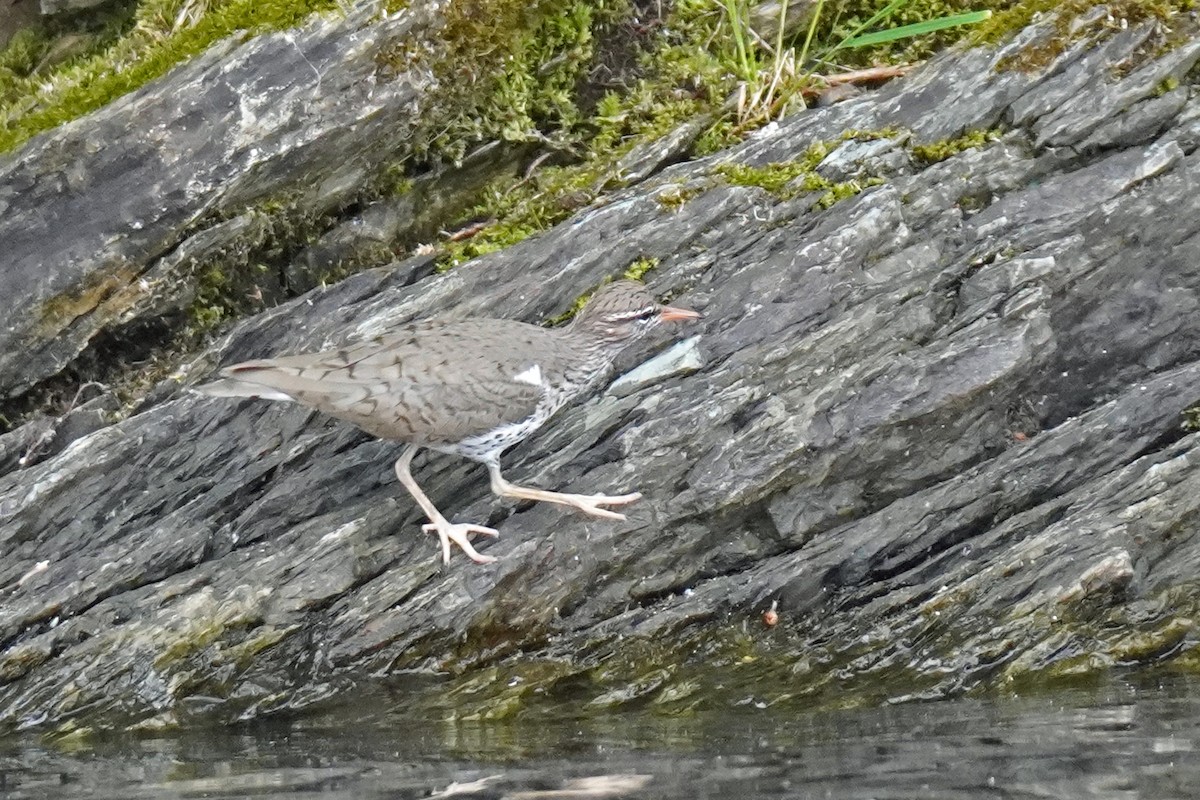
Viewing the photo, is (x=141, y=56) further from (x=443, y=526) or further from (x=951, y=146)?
(x=951, y=146)

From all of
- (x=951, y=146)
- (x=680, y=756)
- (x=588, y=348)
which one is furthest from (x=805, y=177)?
(x=680, y=756)

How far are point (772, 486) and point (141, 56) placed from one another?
21.2 ft

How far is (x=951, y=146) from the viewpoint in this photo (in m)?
9.59

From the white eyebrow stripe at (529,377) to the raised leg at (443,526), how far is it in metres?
0.85

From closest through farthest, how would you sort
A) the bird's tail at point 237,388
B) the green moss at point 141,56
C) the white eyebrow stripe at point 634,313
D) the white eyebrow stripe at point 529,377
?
the bird's tail at point 237,388, the white eyebrow stripe at point 529,377, the white eyebrow stripe at point 634,313, the green moss at point 141,56

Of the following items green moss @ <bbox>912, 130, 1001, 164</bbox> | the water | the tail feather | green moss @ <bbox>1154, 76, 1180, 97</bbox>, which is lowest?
the water

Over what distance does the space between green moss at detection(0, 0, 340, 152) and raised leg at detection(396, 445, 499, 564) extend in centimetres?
391

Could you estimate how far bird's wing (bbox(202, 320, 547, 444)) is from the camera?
319 inches

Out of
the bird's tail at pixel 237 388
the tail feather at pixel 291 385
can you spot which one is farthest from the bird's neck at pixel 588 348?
the bird's tail at pixel 237 388

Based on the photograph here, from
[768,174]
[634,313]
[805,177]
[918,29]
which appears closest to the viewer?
[634,313]

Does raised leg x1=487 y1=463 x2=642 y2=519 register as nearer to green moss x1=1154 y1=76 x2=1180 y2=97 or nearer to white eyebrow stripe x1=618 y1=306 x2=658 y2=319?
white eyebrow stripe x1=618 y1=306 x2=658 y2=319

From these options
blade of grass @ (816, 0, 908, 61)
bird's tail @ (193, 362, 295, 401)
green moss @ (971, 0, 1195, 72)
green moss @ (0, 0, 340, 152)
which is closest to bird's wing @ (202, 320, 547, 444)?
bird's tail @ (193, 362, 295, 401)

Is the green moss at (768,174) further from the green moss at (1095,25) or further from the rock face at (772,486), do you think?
the green moss at (1095,25)

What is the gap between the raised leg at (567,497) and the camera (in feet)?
27.0
